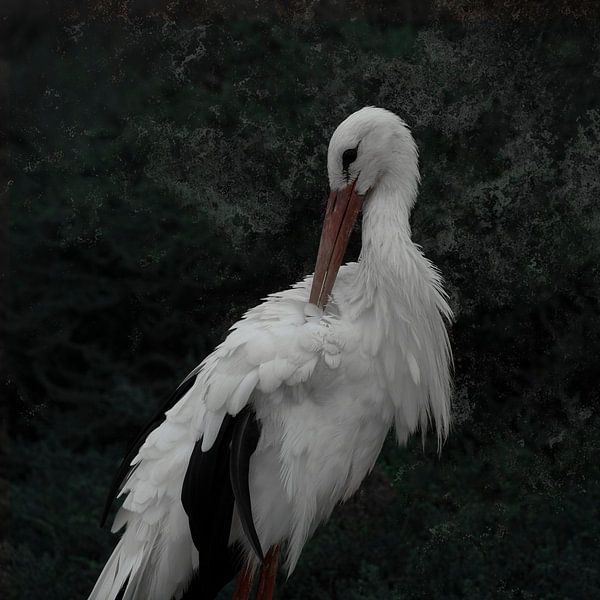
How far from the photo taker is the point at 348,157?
250 centimetres

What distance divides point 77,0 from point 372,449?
2058mm

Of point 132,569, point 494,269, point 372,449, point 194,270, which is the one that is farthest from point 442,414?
point 194,270

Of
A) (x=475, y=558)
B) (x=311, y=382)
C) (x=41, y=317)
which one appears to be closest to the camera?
(x=311, y=382)

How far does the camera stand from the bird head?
2473 millimetres

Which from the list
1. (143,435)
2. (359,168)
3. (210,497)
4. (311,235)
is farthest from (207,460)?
(311,235)

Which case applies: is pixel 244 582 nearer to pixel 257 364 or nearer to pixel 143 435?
pixel 143 435

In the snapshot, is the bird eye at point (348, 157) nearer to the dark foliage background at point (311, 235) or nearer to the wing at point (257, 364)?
the wing at point (257, 364)

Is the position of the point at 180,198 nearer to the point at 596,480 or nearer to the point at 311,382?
the point at 311,382

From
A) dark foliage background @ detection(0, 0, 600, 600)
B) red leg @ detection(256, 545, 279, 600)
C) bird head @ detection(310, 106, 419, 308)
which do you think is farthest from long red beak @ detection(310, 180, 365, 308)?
dark foliage background @ detection(0, 0, 600, 600)

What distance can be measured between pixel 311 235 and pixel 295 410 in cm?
136

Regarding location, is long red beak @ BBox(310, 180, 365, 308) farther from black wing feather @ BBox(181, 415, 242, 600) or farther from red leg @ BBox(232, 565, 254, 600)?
red leg @ BBox(232, 565, 254, 600)

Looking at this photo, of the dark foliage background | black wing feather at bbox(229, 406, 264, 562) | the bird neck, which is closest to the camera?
black wing feather at bbox(229, 406, 264, 562)

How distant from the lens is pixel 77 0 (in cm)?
357

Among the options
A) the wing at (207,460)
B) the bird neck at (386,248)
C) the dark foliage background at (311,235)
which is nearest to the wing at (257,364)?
the wing at (207,460)
